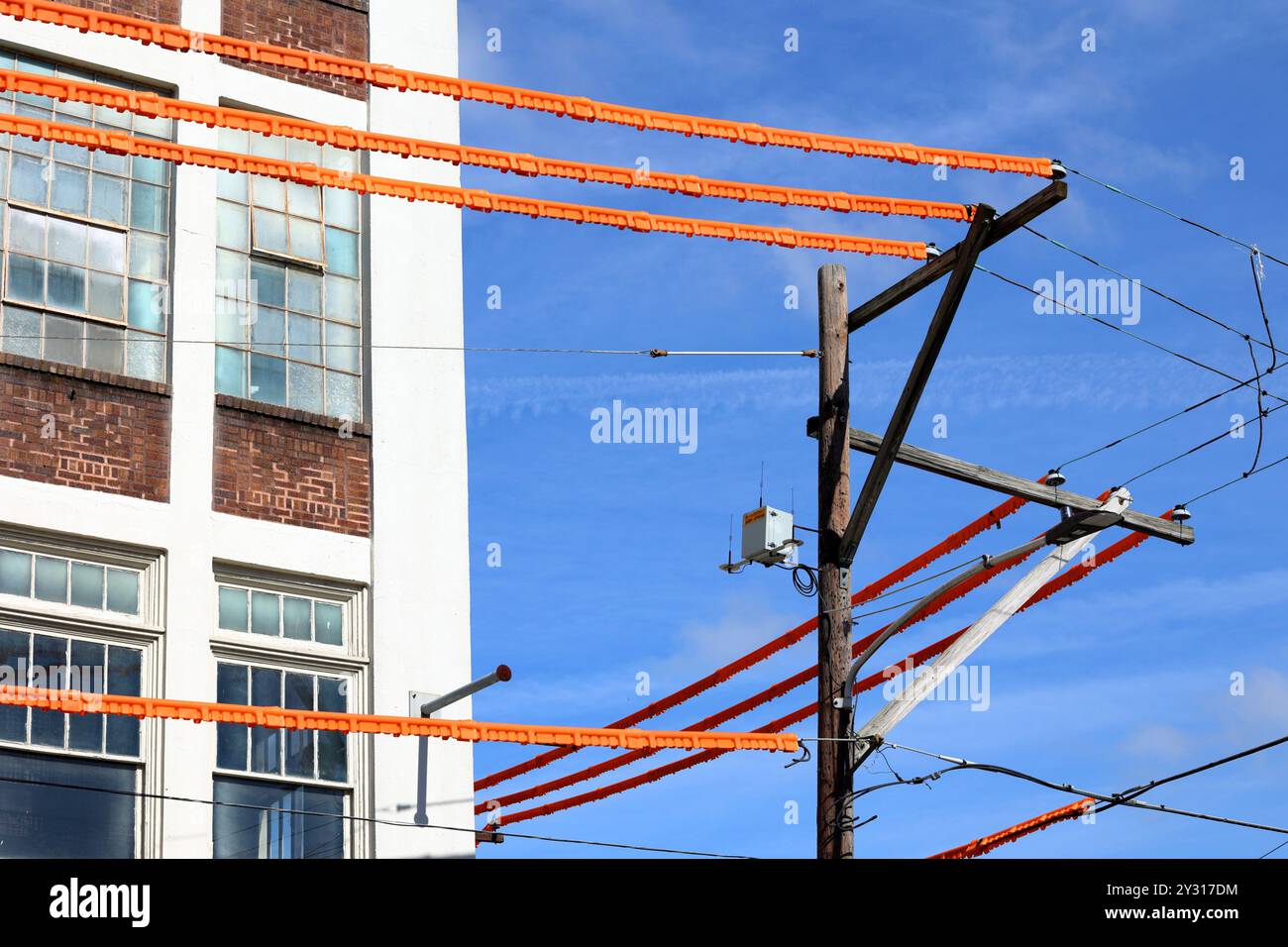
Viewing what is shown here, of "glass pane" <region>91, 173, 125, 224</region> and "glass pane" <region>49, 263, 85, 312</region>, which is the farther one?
"glass pane" <region>91, 173, 125, 224</region>

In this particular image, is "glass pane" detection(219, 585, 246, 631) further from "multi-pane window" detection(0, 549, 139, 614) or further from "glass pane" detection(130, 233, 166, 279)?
"glass pane" detection(130, 233, 166, 279)

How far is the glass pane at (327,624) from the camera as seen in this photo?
1683 centimetres

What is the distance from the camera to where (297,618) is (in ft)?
54.9

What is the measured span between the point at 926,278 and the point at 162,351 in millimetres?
6558

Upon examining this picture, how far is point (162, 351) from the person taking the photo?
1670 centimetres

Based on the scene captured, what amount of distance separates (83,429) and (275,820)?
3586mm

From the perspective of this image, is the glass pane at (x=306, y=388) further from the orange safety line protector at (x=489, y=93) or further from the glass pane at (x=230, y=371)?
the orange safety line protector at (x=489, y=93)

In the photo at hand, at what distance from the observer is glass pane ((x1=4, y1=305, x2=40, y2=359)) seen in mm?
15836

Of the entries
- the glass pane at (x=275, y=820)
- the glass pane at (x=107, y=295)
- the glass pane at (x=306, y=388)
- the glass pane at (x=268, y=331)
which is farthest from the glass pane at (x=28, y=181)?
the glass pane at (x=275, y=820)

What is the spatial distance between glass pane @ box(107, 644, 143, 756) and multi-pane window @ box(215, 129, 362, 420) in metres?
2.56

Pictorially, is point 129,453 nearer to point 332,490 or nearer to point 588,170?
point 332,490

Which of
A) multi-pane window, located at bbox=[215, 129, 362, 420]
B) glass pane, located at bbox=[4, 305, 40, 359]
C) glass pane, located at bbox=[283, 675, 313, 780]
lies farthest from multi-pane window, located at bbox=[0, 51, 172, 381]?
glass pane, located at bbox=[283, 675, 313, 780]

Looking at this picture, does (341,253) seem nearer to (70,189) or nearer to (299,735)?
(70,189)
